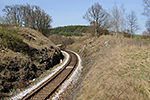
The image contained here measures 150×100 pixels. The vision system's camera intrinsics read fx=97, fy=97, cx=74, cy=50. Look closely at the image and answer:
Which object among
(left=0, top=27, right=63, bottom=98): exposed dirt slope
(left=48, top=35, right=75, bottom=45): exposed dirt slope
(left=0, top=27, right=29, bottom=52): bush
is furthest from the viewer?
(left=48, top=35, right=75, bottom=45): exposed dirt slope

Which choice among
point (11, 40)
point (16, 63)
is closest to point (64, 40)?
point (11, 40)

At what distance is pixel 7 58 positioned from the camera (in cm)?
1044

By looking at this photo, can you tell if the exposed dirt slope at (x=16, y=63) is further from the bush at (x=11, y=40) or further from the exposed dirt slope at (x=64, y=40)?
the exposed dirt slope at (x=64, y=40)

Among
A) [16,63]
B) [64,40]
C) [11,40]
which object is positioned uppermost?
[11,40]

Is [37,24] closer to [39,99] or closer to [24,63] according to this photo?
[24,63]

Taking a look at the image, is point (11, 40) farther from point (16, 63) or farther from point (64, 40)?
point (64, 40)

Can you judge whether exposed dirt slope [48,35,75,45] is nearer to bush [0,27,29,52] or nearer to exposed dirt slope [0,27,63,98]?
exposed dirt slope [0,27,63,98]

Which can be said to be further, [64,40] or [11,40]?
[64,40]

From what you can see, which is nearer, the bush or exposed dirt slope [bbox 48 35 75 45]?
the bush

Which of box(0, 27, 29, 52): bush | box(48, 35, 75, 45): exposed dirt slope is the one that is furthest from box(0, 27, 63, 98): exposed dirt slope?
box(48, 35, 75, 45): exposed dirt slope

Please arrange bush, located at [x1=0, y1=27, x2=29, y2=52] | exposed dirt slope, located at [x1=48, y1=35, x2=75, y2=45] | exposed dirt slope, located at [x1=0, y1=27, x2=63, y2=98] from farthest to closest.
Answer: exposed dirt slope, located at [x1=48, y1=35, x2=75, y2=45] → bush, located at [x1=0, y1=27, x2=29, y2=52] → exposed dirt slope, located at [x1=0, y1=27, x2=63, y2=98]

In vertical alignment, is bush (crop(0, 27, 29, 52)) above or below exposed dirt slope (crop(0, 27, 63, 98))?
above

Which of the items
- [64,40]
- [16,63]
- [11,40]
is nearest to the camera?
[16,63]

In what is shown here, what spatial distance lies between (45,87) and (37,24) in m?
26.8
